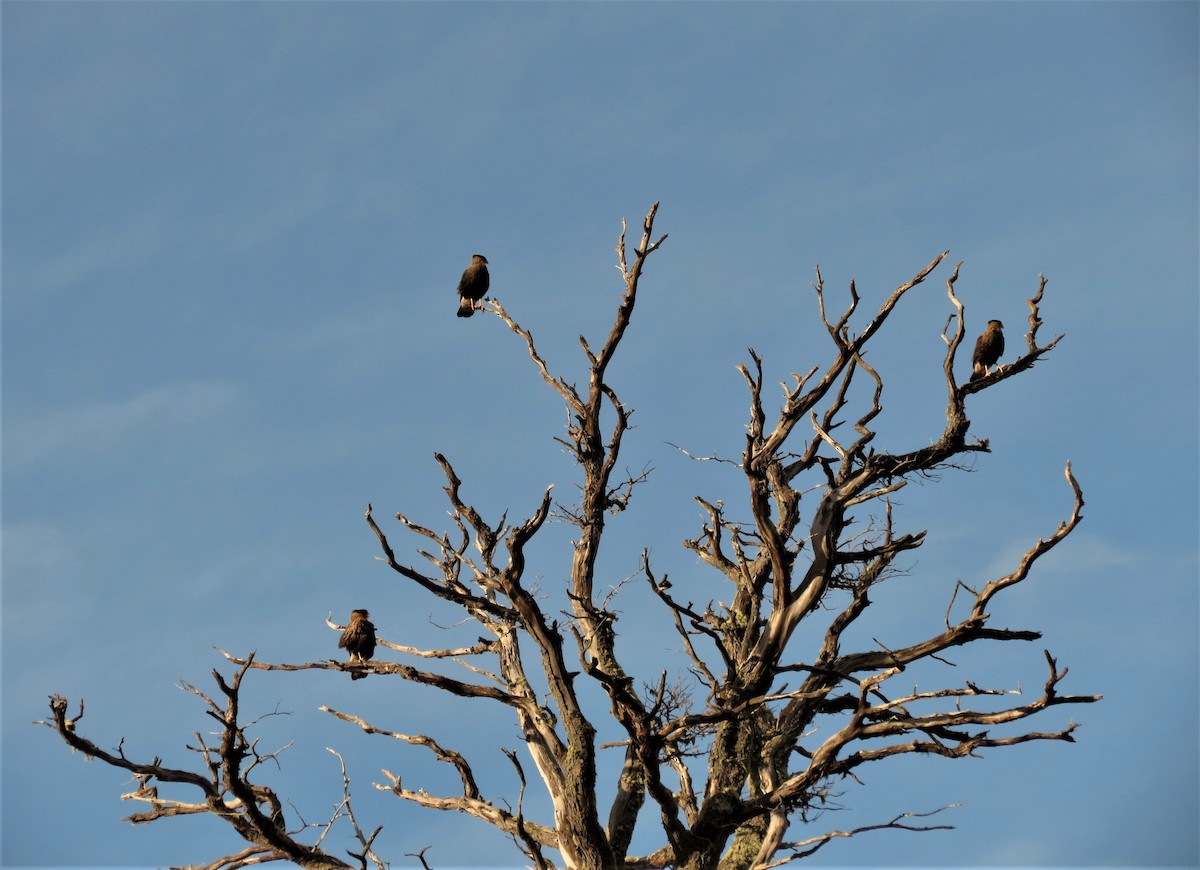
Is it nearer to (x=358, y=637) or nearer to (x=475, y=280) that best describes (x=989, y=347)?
(x=475, y=280)

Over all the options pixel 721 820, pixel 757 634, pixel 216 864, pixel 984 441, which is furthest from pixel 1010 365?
pixel 216 864

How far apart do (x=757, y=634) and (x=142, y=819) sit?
511 cm

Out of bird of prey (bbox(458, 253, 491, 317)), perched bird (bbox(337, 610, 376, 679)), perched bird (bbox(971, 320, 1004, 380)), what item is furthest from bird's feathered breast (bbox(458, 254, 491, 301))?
perched bird (bbox(971, 320, 1004, 380))

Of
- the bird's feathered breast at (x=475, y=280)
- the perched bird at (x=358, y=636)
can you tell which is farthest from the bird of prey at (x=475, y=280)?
the perched bird at (x=358, y=636)

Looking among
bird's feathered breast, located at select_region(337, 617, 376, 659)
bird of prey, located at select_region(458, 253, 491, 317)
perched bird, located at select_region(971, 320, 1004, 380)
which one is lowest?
bird's feathered breast, located at select_region(337, 617, 376, 659)

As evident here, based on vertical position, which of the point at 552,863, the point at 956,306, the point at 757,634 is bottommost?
the point at 552,863

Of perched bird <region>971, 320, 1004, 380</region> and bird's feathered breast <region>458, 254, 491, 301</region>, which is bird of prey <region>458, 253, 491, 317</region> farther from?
perched bird <region>971, 320, 1004, 380</region>

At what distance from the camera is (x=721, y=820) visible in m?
10.0

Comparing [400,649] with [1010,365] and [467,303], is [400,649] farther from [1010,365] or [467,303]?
[1010,365]

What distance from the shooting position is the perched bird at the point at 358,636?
11.6m

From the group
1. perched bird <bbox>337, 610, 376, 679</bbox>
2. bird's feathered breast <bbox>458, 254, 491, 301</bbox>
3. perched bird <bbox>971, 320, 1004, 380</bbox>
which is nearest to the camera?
perched bird <bbox>337, 610, 376, 679</bbox>

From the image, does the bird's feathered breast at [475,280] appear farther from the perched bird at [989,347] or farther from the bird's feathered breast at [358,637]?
the perched bird at [989,347]

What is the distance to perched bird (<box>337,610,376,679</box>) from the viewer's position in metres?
11.6

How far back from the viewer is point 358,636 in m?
11.6
